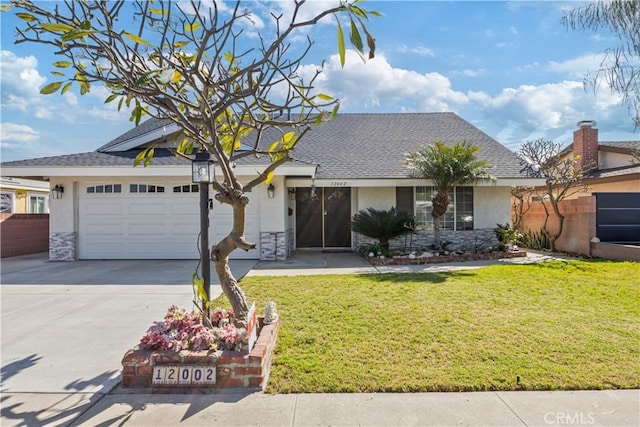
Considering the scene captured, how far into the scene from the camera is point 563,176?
12.7 meters

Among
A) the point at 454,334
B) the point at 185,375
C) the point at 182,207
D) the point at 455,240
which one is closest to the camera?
the point at 185,375

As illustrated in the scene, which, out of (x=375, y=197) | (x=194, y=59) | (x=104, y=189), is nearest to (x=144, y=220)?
(x=104, y=189)

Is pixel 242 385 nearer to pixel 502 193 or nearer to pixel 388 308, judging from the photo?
pixel 388 308

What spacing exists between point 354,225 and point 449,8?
21.9ft

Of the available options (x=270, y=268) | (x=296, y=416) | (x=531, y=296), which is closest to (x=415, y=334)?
(x=296, y=416)

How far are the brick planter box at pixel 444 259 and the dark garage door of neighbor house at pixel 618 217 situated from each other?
9.34 ft

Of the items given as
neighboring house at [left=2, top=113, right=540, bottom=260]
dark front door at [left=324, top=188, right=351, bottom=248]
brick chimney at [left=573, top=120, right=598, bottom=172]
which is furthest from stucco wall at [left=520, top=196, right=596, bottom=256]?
dark front door at [left=324, top=188, right=351, bottom=248]

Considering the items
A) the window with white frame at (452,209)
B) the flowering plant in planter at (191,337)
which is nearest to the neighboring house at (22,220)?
the flowering plant in planter at (191,337)

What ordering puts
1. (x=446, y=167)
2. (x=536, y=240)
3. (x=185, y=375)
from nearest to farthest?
(x=185, y=375) → (x=446, y=167) → (x=536, y=240)

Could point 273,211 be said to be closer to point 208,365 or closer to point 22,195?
point 208,365

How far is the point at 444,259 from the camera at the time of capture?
1077 centimetres

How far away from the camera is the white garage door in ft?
37.7

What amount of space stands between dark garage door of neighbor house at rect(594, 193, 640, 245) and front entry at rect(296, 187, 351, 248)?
8.24m

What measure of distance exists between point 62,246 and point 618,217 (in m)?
17.9
